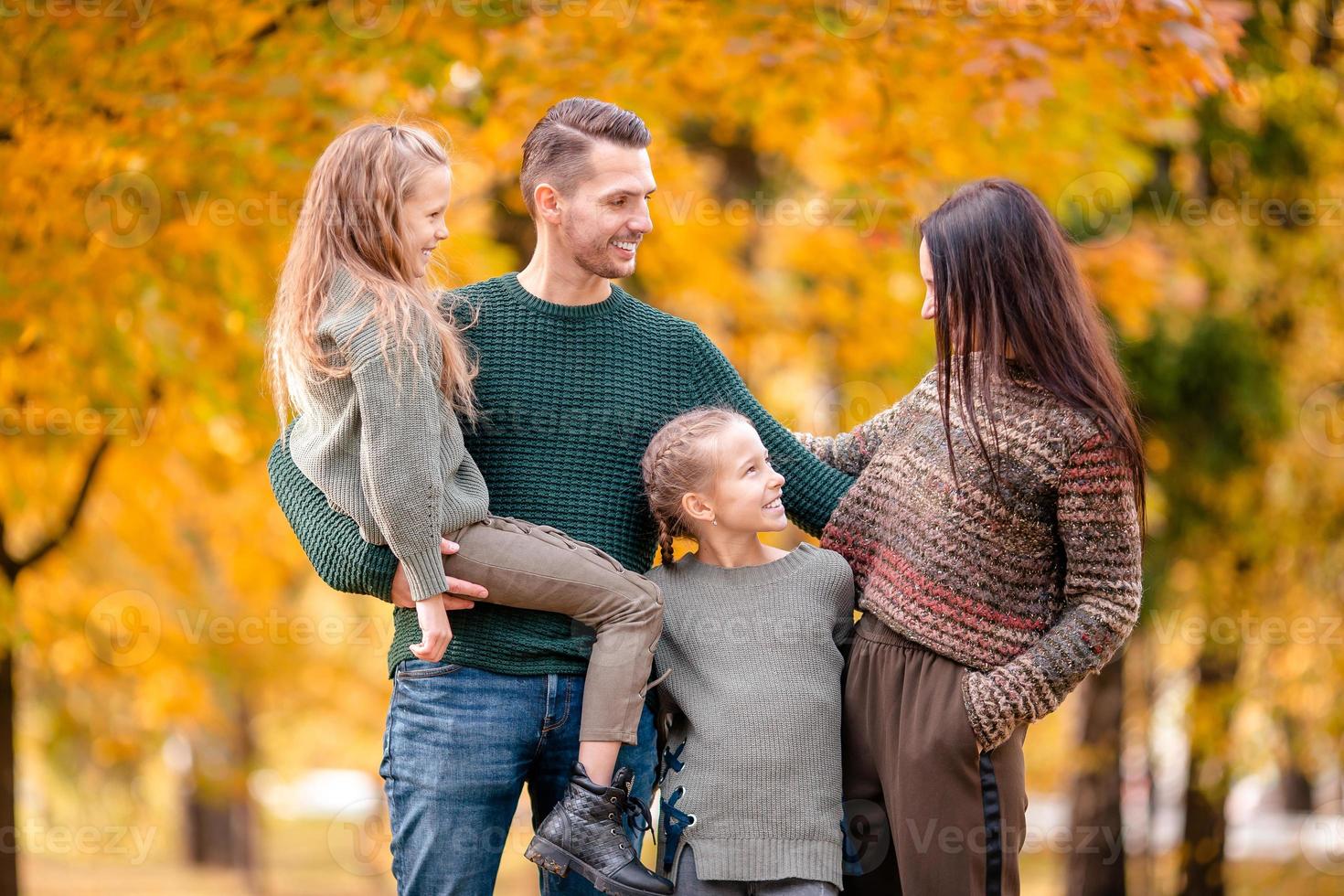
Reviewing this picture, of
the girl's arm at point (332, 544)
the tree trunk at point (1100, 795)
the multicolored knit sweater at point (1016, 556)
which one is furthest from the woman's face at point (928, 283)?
the tree trunk at point (1100, 795)

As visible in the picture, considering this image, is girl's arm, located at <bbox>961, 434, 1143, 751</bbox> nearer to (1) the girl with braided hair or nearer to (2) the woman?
(2) the woman

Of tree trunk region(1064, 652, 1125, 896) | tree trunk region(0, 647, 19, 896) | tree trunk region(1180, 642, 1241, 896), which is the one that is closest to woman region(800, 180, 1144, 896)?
tree trunk region(0, 647, 19, 896)

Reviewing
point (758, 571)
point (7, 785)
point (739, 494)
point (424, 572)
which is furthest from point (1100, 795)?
point (424, 572)

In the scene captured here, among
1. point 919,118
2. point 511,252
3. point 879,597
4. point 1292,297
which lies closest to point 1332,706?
point 1292,297

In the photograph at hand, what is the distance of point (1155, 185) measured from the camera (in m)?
6.98

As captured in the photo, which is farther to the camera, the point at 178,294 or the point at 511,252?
the point at 511,252

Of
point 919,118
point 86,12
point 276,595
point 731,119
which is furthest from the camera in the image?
point 276,595

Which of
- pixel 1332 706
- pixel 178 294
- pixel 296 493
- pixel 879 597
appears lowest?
pixel 1332 706

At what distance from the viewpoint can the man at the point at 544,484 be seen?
2465 mm

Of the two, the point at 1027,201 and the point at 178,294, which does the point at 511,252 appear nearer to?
the point at 178,294

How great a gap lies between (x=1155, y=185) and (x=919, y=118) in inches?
99.4

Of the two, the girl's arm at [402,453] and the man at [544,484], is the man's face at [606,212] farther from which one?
the girl's arm at [402,453]

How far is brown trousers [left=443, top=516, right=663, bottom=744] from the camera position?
7.97 ft

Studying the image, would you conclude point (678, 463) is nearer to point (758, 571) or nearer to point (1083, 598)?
point (758, 571)
